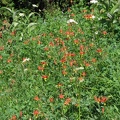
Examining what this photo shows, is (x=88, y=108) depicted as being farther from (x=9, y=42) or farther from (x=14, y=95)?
(x=9, y=42)

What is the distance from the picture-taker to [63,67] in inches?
204

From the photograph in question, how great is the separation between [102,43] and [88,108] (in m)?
1.70

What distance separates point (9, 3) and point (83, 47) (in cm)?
343

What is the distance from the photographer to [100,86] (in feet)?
15.1

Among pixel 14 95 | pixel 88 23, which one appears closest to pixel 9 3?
pixel 88 23

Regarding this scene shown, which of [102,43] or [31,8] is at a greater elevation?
[102,43]

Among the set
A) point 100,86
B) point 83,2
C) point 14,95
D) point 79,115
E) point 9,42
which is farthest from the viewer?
point 83,2

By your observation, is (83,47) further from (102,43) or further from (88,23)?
(88,23)

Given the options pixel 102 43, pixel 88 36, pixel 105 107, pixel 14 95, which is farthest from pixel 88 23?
pixel 105 107

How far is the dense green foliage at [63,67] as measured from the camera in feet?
14.3

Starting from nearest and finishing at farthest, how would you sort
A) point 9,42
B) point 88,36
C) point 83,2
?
point 88,36 → point 9,42 → point 83,2

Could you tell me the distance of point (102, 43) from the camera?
5.79 meters

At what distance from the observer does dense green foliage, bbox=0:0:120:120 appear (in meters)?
4.36

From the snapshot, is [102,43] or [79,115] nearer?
[79,115]
